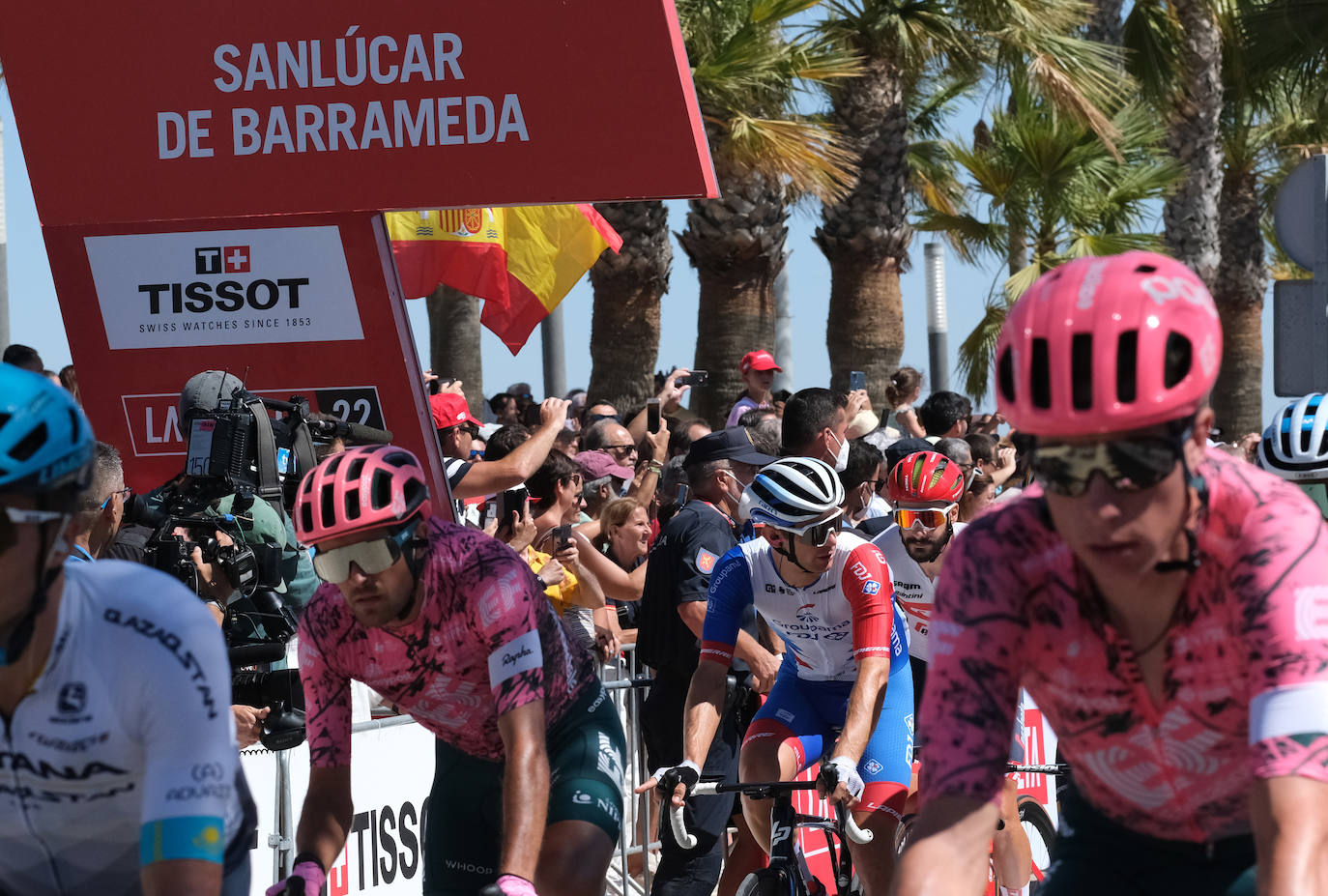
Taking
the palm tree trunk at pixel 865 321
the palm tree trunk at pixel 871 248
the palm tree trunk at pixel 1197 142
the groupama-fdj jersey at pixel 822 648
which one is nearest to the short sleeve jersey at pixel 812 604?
the groupama-fdj jersey at pixel 822 648

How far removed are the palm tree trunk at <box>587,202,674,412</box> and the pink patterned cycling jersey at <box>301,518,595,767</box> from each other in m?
11.3

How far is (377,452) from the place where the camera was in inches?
161

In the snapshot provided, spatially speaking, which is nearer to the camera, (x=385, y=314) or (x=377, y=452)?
(x=377, y=452)

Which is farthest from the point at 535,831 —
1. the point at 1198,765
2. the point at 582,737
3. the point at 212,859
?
the point at 1198,765

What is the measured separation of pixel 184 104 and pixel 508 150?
1384 mm

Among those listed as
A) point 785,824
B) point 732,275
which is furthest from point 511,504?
point 732,275

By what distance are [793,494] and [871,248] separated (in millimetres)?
12482

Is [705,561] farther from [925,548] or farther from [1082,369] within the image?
[1082,369]

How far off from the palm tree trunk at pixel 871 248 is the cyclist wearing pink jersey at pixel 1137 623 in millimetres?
15234

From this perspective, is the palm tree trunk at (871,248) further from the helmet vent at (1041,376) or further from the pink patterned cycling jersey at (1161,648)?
the helmet vent at (1041,376)

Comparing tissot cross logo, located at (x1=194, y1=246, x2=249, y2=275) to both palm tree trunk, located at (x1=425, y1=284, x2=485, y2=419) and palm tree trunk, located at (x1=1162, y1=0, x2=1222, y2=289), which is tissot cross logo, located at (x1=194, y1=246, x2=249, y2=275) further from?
palm tree trunk, located at (x1=1162, y1=0, x2=1222, y2=289)

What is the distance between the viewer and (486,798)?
177 inches

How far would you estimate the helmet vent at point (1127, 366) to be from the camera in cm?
223

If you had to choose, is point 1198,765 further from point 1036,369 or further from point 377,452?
point 377,452
